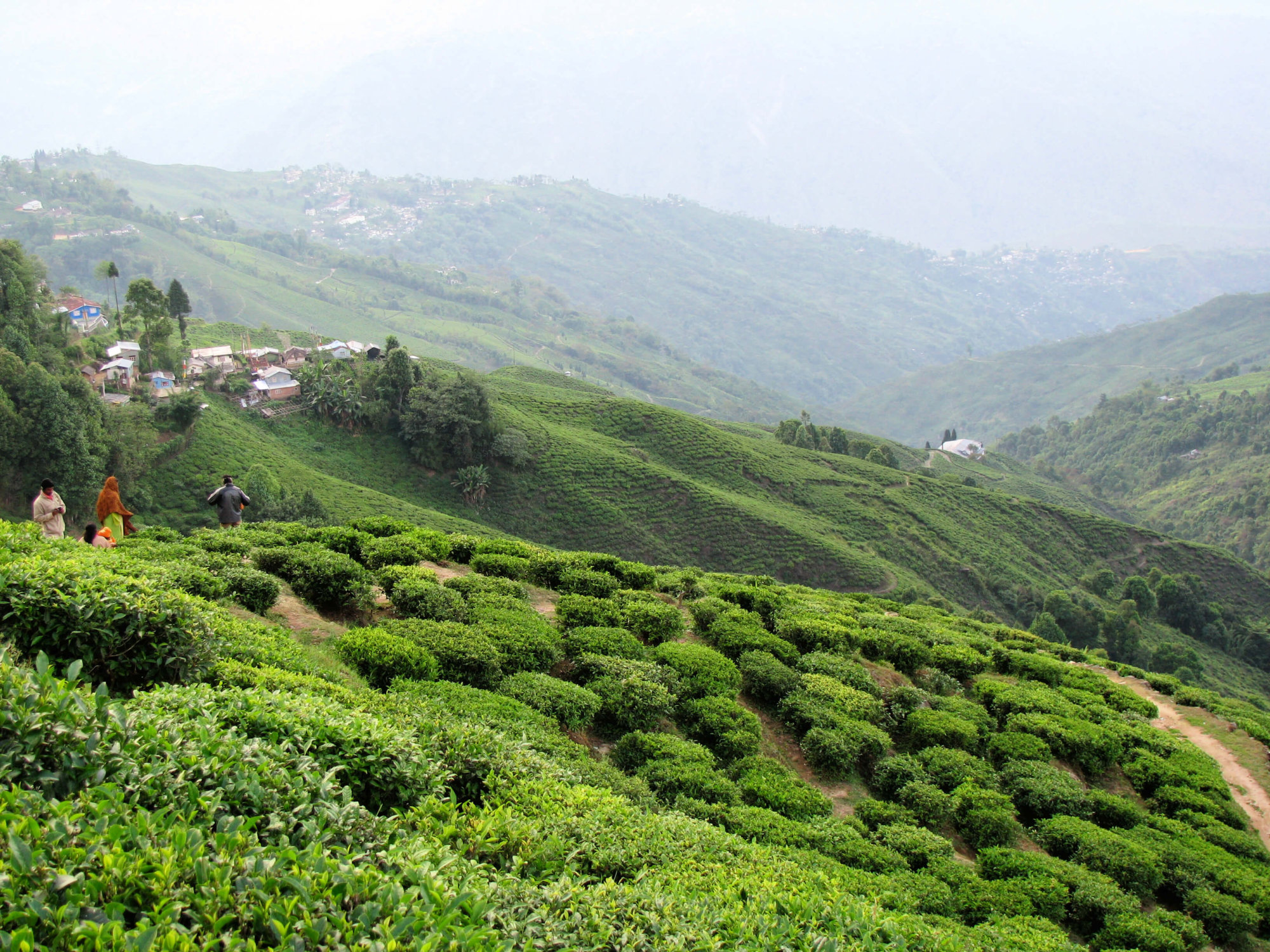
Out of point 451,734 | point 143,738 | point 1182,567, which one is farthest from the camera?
point 1182,567

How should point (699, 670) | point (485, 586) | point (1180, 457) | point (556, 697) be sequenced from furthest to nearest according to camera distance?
point (1180, 457) < point (485, 586) < point (699, 670) < point (556, 697)

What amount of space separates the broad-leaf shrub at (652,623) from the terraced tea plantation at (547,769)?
7cm

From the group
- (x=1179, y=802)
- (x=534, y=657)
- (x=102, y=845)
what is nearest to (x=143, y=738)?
(x=102, y=845)

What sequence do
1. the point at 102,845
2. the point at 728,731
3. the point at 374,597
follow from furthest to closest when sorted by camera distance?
the point at 374,597
the point at 728,731
the point at 102,845

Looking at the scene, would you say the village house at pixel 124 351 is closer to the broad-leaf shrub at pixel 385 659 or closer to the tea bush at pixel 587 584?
the tea bush at pixel 587 584

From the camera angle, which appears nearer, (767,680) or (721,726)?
(721,726)

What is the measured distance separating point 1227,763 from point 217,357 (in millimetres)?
67211

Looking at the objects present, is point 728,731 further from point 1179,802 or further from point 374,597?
point 1179,802

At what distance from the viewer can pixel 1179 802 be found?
1562 cm

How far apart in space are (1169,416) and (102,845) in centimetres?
18982

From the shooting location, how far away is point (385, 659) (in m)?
11.7

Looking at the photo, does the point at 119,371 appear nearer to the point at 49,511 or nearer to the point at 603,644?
the point at 49,511

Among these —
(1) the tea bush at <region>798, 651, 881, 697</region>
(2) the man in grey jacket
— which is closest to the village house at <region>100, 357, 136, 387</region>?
(2) the man in grey jacket

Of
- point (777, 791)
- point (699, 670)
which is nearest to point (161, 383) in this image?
point (699, 670)
